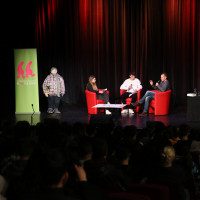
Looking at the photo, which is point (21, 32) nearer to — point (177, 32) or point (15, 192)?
Result: point (177, 32)

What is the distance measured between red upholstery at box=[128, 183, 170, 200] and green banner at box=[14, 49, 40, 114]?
6672 millimetres

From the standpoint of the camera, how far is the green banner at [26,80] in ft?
28.6

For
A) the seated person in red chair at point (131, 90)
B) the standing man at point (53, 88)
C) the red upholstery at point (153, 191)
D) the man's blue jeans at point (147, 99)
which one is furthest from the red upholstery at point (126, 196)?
the standing man at point (53, 88)

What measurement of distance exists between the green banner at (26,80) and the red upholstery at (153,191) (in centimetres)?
667

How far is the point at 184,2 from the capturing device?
9602mm

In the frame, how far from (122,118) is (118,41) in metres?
2.90

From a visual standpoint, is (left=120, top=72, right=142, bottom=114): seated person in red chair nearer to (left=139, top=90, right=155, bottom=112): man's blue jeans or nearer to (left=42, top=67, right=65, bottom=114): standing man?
(left=139, top=90, right=155, bottom=112): man's blue jeans

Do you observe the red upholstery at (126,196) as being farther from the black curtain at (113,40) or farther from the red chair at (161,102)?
the black curtain at (113,40)

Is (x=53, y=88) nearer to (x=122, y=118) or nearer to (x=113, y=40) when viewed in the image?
(x=122, y=118)

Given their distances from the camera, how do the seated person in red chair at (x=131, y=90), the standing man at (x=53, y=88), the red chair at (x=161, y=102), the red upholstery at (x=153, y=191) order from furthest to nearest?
the standing man at (x=53, y=88) → the seated person in red chair at (x=131, y=90) → the red chair at (x=161, y=102) → the red upholstery at (x=153, y=191)

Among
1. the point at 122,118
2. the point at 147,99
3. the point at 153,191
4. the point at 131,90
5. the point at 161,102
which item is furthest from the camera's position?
the point at 131,90

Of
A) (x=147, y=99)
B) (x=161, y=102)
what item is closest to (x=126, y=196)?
(x=161, y=102)

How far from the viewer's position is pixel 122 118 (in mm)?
8109

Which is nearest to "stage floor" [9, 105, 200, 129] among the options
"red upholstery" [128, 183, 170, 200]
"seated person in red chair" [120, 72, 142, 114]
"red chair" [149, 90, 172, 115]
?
"red chair" [149, 90, 172, 115]
